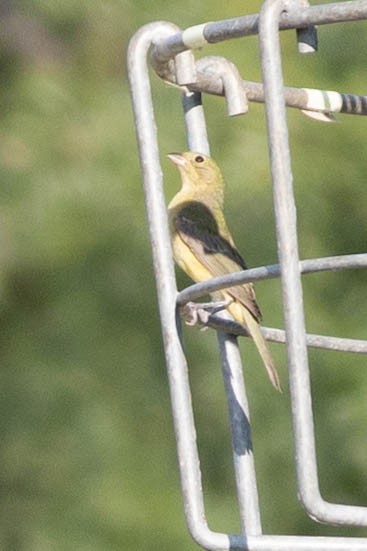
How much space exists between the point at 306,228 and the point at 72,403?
951 millimetres

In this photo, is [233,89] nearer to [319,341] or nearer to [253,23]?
[253,23]

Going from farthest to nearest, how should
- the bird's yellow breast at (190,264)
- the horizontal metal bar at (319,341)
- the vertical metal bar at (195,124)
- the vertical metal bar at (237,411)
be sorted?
the bird's yellow breast at (190,264) < the vertical metal bar at (195,124) < the horizontal metal bar at (319,341) < the vertical metal bar at (237,411)

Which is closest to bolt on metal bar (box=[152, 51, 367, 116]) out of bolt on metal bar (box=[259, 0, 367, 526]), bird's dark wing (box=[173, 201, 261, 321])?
bolt on metal bar (box=[259, 0, 367, 526])

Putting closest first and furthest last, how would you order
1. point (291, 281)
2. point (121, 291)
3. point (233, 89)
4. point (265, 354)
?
point (291, 281)
point (233, 89)
point (265, 354)
point (121, 291)

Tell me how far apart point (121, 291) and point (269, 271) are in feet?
9.74

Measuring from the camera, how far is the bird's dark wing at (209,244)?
4375 millimetres

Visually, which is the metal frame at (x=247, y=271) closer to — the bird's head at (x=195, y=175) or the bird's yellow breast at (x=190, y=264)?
the bird's head at (x=195, y=175)

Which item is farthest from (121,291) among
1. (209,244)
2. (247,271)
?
(247,271)

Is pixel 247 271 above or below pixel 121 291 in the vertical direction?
above

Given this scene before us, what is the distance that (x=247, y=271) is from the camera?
226 cm

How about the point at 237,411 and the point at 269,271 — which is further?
the point at 237,411

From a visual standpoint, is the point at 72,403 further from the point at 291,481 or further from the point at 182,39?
the point at 182,39

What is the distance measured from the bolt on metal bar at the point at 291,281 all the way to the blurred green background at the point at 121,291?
234cm

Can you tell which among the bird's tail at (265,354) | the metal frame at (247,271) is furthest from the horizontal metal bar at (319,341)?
the bird's tail at (265,354)
